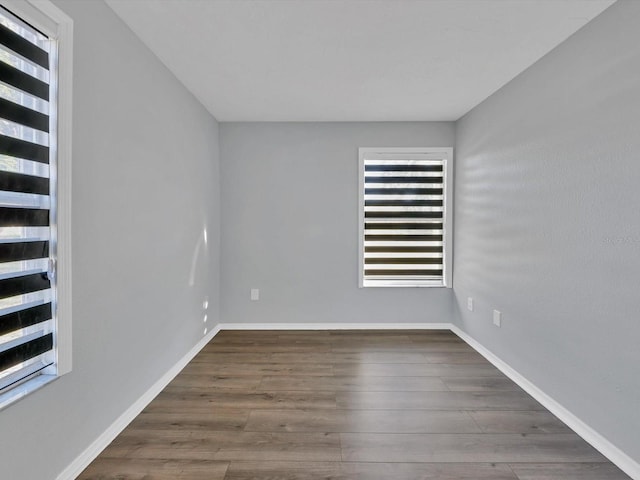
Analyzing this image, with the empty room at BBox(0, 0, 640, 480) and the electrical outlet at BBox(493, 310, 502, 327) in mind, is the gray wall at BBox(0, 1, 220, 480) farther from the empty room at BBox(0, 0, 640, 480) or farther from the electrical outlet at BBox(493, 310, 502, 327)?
the electrical outlet at BBox(493, 310, 502, 327)

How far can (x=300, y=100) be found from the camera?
3312mm

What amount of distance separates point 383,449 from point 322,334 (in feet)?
6.58

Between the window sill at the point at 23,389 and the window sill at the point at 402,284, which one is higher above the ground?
the window sill at the point at 402,284

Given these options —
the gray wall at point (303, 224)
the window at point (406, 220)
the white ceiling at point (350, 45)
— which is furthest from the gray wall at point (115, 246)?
the window at point (406, 220)

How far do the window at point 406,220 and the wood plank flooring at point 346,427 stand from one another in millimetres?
1112

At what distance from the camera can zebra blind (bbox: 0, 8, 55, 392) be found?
4.46 feet

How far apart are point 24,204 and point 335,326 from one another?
3.20 metres

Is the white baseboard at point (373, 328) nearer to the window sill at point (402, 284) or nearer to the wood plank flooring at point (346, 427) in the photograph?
the wood plank flooring at point (346, 427)

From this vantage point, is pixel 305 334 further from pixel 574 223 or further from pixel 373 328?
pixel 574 223

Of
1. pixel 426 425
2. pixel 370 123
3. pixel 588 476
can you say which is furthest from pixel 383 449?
pixel 370 123

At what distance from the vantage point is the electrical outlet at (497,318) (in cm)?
304

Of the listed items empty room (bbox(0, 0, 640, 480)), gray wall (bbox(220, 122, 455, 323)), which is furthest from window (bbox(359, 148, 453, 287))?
empty room (bbox(0, 0, 640, 480))

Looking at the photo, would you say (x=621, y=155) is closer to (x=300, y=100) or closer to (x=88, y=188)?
(x=300, y=100)

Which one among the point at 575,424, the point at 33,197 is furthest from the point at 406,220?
the point at 33,197
